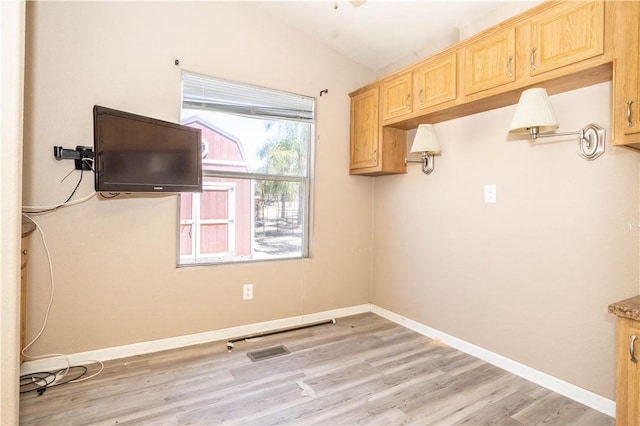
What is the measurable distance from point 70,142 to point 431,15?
9.23 feet

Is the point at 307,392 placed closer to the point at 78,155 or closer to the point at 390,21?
the point at 78,155

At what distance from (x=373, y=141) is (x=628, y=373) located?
2342 mm

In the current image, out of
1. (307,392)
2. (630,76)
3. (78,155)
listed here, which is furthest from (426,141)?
(78,155)

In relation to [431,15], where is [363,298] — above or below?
below

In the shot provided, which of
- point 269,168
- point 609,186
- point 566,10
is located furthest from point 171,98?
point 609,186

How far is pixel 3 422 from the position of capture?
152 cm

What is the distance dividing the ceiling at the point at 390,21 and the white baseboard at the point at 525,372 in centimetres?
243

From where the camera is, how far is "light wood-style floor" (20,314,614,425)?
6.07 ft

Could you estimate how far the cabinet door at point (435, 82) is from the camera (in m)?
2.44

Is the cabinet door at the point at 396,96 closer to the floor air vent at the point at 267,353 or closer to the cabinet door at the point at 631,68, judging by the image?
the cabinet door at the point at 631,68

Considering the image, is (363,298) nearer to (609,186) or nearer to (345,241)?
(345,241)

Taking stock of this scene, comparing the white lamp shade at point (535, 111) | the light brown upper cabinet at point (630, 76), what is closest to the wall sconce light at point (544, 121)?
the white lamp shade at point (535, 111)

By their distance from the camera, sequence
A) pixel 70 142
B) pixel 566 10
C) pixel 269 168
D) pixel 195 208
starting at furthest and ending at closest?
pixel 269 168
pixel 195 208
pixel 70 142
pixel 566 10

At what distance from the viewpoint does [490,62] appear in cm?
219
